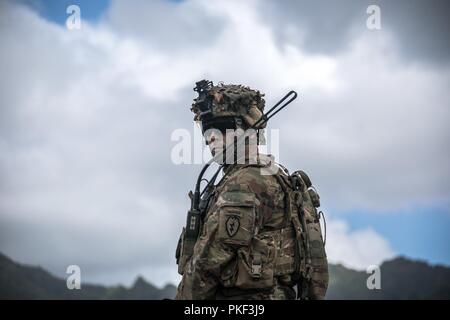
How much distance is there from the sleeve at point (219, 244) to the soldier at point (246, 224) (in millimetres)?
12

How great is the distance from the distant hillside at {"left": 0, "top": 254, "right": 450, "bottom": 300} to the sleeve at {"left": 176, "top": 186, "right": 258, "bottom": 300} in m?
39.5

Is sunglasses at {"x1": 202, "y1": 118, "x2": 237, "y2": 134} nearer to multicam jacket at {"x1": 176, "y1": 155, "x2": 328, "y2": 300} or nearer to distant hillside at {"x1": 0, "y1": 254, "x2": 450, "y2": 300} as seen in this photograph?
multicam jacket at {"x1": 176, "y1": 155, "x2": 328, "y2": 300}

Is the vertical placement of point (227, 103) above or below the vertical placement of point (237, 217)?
above

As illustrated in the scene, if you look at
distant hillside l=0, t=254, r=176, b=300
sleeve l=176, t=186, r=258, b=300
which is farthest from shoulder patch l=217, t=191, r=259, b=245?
distant hillside l=0, t=254, r=176, b=300

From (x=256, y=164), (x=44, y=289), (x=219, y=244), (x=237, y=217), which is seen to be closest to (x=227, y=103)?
(x=256, y=164)

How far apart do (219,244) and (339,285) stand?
169ft

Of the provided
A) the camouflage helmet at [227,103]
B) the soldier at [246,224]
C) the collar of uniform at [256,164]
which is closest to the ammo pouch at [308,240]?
the soldier at [246,224]

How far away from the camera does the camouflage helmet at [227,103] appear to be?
10.4 meters

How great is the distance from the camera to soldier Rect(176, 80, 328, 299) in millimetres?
9250

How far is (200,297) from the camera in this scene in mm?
9289

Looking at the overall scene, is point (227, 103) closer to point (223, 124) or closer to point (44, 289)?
point (223, 124)

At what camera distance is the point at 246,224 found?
363 inches

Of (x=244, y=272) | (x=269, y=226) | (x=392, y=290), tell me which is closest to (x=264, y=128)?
(x=269, y=226)
